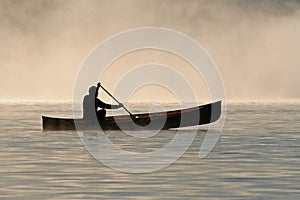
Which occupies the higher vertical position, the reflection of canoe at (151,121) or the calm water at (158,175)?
the reflection of canoe at (151,121)

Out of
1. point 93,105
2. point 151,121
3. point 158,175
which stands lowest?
point 158,175

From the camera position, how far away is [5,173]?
2972 centimetres

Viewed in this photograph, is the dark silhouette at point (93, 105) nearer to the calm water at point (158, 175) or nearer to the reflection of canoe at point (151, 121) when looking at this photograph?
the reflection of canoe at point (151, 121)

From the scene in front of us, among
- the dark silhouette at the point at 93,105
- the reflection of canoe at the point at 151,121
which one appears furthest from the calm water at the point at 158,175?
the reflection of canoe at the point at 151,121

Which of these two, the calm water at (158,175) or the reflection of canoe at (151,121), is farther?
the reflection of canoe at (151,121)

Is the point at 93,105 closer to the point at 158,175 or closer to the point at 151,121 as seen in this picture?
the point at 151,121

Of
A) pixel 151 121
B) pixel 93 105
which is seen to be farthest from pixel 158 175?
pixel 151 121

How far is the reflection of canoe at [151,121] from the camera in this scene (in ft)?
161

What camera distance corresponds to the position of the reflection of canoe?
1933 inches

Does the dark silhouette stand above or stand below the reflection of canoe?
above

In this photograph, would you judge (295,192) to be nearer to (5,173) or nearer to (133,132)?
(5,173)

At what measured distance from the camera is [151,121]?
4938cm

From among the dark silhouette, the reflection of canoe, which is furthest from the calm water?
the reflection of canoe

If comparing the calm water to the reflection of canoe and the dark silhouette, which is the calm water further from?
the reflection of canoe
